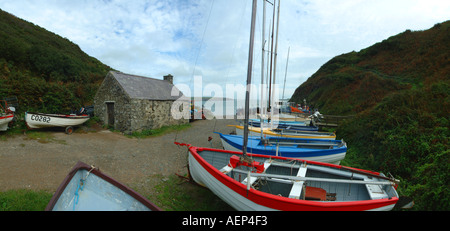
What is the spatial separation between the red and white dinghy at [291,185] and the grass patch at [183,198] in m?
0.65

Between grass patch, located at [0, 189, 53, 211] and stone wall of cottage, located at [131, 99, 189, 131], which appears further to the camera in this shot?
stone wall of cottage, located at [131, 99, 189, 131]

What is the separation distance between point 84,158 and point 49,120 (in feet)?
17.5

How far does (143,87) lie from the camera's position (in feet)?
52.1

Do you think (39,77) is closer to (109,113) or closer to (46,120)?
(109,113)

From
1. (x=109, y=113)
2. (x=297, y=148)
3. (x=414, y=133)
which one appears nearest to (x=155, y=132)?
(x=109, y=113)

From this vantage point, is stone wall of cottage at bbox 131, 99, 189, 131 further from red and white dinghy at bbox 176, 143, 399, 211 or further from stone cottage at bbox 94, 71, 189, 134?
red and white dinghy at bbox 176, 143, 399, 211

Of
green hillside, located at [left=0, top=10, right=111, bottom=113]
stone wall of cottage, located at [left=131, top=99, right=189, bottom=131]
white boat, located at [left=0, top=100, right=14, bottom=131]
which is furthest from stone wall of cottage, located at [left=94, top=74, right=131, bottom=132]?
white boat, located at [left=0, top=100, right=14, bottom=131]

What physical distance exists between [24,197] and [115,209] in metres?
3.26

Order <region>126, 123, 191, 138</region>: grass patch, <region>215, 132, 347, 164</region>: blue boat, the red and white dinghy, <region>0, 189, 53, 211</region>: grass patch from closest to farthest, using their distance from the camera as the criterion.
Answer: the red and white dinghy → <region>0, 189, 53, 211</region>: grass patch → <region>215, 132, 347, 164</region>: blue boat → <region>126, 123, 191, 138</region>: grass patch

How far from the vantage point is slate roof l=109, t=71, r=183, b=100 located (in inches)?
563

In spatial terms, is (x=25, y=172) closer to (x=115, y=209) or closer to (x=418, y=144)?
(x=115, y=209)

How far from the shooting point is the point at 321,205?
12.2 feet

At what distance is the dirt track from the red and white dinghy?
2.65m
